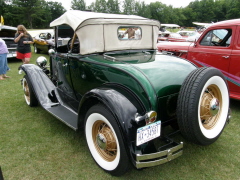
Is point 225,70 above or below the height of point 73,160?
above

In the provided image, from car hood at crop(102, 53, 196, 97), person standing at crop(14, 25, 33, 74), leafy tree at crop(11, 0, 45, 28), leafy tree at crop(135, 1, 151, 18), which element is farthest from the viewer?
leafy tree at crop(135, 1, 151, 18)

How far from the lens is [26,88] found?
454 centimetres

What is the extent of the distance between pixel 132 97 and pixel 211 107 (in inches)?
37.5

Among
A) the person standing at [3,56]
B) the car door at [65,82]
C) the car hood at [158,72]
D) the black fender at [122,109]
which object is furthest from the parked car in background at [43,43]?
the black fender at [122,109]

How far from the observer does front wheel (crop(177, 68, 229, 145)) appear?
2070 millimetres

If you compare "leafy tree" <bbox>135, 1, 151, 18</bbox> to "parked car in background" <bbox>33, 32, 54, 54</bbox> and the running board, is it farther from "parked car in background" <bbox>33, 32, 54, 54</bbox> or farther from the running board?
the running board

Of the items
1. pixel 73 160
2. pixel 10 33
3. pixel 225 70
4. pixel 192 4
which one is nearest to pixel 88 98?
pixel 73 160

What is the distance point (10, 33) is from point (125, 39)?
10086mm

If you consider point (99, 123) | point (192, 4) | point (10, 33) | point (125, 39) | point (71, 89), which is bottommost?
point (99, 123)

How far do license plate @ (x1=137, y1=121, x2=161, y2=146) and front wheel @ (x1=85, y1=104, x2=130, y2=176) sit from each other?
0.64 ft

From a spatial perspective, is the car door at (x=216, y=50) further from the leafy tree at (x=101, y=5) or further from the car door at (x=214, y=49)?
the leafy tree at (x=101, y=5)

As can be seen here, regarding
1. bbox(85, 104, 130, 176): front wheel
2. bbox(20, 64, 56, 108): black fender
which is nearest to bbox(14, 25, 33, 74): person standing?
bbox(20, 64, 56, 108): black fender

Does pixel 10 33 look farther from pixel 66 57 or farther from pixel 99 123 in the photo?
pixel 99 123

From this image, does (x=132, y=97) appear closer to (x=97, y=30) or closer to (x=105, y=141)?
(x=105, y=141)
